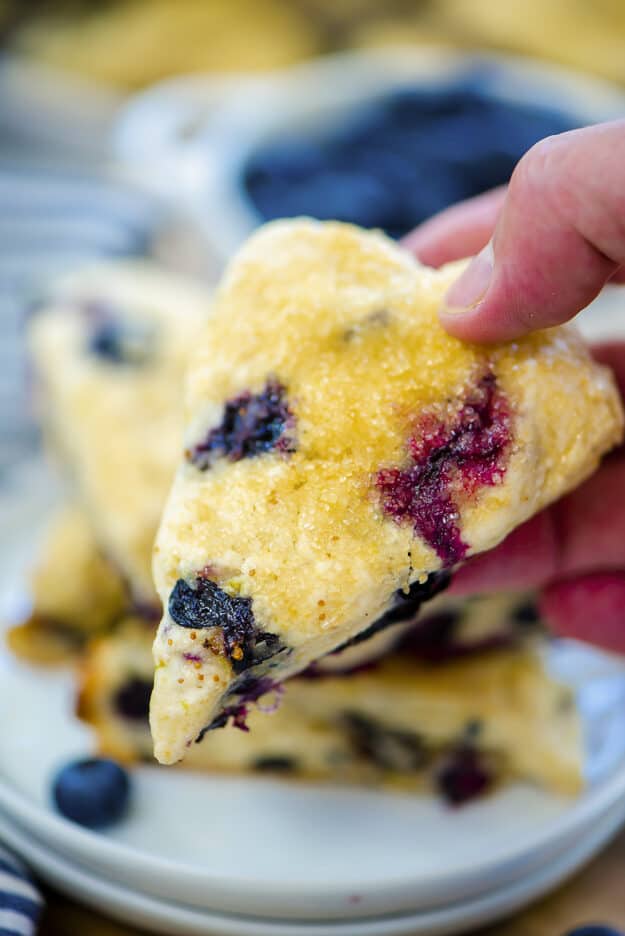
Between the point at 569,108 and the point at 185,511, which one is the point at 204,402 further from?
the point at 569,108

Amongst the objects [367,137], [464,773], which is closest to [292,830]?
[464,773]

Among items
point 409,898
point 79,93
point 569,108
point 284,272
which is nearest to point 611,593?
point 409,898

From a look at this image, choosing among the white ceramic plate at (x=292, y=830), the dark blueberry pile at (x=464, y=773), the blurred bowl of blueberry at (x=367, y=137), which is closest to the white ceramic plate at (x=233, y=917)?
the white ceramic plate at (x=292, y=830)

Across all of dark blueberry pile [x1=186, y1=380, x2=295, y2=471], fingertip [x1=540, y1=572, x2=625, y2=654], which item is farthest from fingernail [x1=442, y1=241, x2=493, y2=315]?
fingertip [x1=540, y1=572, x2=625, y2=654]

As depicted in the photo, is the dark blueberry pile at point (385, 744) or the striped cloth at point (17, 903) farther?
the dark blueberry pile at point (385, 744)

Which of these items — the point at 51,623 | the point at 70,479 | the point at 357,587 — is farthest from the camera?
the point at 70,479

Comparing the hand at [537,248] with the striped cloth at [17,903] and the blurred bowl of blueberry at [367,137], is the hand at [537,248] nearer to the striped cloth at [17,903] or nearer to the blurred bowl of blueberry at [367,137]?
the striped cloth at [17,903]
